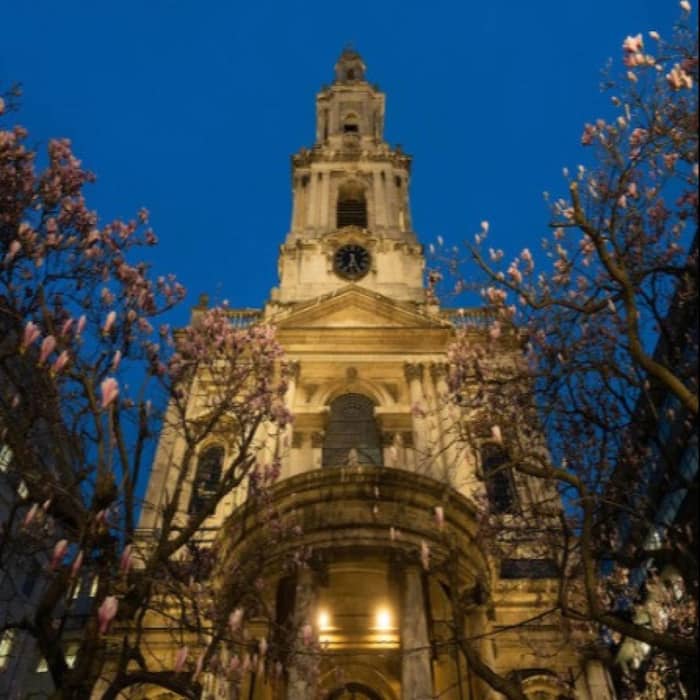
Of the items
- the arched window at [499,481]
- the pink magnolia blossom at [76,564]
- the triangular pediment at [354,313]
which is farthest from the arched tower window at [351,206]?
the pink magnolia blossom at [76,564]

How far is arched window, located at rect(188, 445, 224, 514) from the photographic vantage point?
24.0 m

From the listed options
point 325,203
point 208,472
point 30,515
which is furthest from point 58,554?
point 325,203

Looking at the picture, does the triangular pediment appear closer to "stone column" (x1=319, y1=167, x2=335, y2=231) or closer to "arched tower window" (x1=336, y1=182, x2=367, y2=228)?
"stone column" (x1=319, y1=167, x2=335, y2=231)

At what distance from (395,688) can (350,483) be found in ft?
23.9

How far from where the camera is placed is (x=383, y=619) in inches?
858

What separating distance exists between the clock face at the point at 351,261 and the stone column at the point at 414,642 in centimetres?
1737

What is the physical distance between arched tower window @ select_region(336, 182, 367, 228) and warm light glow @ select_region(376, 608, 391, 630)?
20.0 m

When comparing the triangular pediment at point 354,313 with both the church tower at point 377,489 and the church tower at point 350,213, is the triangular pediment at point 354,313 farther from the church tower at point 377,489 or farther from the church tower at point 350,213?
the church tower at point 350,213

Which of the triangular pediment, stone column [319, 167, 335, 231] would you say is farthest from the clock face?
the triangular pediment

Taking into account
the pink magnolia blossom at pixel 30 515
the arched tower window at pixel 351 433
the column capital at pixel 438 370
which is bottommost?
the pink magnolia blossom at pixel 30 515

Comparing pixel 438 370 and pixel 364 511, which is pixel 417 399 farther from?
pixel 364 511

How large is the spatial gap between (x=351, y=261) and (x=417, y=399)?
9.65 metres

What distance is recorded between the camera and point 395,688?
70.5ft

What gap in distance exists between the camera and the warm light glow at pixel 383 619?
21631 mm
